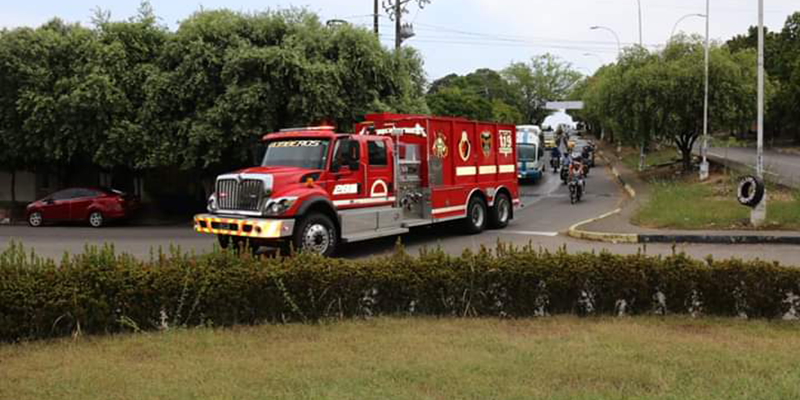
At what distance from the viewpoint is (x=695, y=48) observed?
2809 centimetres

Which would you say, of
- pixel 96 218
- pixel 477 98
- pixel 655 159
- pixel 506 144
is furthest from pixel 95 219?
pixel 477 98

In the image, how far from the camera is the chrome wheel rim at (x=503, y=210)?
54.2ft

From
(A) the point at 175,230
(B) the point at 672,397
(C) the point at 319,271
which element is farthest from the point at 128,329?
(A) the point at 175,230

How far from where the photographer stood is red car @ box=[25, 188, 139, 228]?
21.4 m

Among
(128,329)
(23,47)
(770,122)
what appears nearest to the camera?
(128,329)

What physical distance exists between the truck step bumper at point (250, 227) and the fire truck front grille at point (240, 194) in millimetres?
244

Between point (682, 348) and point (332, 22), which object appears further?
point (332, 22)

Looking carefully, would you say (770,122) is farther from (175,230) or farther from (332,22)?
(175,230)

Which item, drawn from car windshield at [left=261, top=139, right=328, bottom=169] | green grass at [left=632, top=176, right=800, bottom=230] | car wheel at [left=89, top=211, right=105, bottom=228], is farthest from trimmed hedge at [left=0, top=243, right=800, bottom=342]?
car wheel at [left=89, top=211, right=105, bottom=228]

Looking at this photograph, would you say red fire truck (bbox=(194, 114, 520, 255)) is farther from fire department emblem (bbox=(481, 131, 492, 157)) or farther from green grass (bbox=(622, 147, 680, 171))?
green grass (bbox=(622, 147, 680, 171))

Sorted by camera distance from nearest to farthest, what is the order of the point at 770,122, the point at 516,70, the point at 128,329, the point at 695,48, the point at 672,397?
the point at 672,397 < the point at 128,329 < the point at 695,48 < the point at 770,122 < the point at 516,70

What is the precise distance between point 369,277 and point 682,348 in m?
2.96

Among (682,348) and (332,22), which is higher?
(332,22)

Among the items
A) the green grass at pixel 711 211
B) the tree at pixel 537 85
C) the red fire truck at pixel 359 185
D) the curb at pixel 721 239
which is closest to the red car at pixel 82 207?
the red fire truck at pixel 359 185
